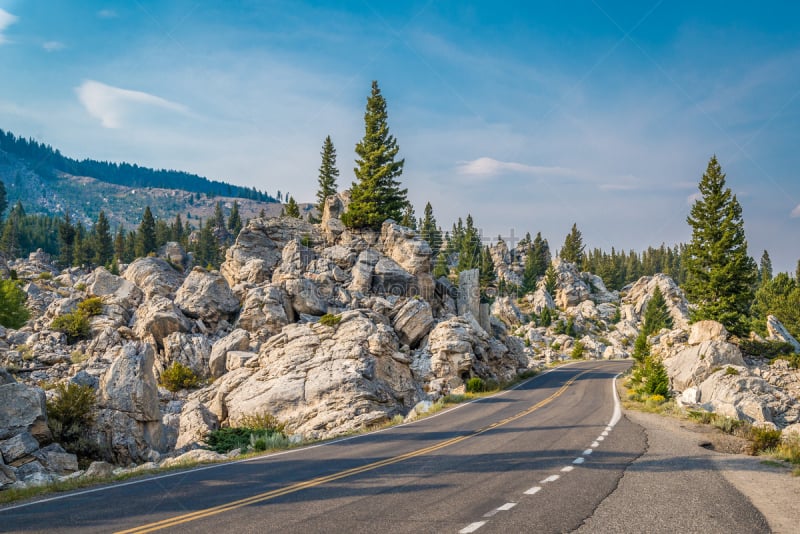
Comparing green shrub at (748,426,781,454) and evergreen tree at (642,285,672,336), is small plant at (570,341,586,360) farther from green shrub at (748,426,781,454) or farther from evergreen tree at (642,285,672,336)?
green shrub at (748,426,781,454)

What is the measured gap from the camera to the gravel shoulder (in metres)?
7.43

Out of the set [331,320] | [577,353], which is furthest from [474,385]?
[577,353]

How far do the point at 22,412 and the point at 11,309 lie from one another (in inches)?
1430

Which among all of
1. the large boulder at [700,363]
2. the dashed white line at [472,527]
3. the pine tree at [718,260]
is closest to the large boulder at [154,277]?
the dashed white line at [472,527]

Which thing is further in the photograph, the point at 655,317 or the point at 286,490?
the point at 655,317

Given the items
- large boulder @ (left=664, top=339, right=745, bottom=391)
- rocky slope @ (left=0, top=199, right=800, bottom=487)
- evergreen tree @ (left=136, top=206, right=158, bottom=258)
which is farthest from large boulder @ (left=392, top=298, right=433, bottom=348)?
evergreen tree @ (left=136, top=206, right=158, bottom=258)

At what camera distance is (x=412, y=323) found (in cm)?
3550

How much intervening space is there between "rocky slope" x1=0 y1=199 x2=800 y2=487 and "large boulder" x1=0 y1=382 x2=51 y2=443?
0.14ft

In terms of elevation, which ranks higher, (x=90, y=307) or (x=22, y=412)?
(x=90, y=307)

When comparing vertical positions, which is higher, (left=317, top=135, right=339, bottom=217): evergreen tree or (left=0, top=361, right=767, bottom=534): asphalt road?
(left=317, top=135, right=339, bottom=217): evergreen tree

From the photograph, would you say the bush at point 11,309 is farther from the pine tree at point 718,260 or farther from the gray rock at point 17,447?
the pine tree at point 718,260

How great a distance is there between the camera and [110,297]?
41500 millimetres

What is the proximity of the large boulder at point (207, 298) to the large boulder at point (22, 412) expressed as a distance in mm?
21033

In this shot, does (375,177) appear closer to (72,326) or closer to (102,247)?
(72,326)
